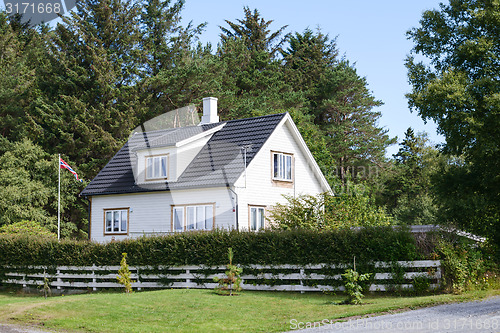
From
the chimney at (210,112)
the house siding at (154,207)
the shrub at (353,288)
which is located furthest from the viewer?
the chimney at (210,112)

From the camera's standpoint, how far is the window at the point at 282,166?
3244cm

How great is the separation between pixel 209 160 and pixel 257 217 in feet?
14.1

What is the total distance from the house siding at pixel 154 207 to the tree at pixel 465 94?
35.3 ft

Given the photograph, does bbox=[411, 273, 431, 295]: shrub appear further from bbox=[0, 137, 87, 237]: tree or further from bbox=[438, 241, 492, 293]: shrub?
bbox=[0, 137, 87, 237]: tree

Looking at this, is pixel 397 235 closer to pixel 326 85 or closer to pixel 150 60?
pixel 150 60

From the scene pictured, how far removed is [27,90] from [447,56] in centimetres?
3713

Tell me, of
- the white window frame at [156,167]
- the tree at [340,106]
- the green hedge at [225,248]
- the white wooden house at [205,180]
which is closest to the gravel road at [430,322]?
the green hedge at [225,248]

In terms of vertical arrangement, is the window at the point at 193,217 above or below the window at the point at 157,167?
below

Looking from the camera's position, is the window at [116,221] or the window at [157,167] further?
the window at [116,221]

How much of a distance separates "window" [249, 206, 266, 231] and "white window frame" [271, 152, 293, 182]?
7.45 feet

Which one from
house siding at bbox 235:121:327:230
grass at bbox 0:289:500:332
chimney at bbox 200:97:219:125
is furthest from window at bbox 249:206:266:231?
grass at bbox 0:289:500:332

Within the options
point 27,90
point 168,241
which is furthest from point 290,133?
point 27,90

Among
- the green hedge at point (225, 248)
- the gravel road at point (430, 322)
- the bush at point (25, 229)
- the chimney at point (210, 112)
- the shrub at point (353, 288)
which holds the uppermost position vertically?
the chimney at point (210, 112)

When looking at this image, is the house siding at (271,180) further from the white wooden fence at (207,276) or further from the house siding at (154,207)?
the white wooden fence at (207,276)
